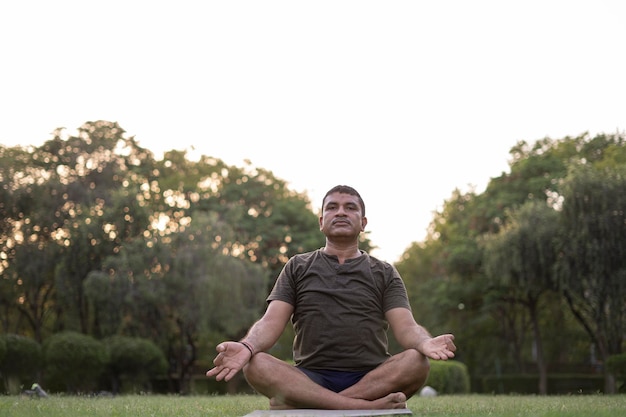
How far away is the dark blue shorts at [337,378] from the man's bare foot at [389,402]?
0.31 m

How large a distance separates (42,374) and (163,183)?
673 inches

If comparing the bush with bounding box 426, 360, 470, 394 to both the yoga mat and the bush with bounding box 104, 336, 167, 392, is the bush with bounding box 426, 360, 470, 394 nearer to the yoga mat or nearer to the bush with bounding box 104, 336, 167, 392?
the bush with bounding box 104, 336, 167, 392

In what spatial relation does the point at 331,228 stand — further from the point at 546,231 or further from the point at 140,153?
the point at 140,153

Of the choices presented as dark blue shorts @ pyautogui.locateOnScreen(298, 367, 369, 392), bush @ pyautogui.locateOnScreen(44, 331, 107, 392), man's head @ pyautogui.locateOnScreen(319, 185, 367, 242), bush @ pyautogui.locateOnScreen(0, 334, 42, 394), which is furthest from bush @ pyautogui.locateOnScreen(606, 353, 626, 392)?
dark blue shorts @ pyautogui.locateOnScreen(298, 367, 369, 392)

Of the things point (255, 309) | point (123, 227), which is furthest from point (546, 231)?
point (123, 227)

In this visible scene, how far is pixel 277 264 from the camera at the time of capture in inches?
1590

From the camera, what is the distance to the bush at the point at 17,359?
65.0 feet

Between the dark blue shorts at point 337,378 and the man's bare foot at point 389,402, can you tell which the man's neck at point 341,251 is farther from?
the man's bare foot at point 389,402

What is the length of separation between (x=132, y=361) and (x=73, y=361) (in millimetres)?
3076

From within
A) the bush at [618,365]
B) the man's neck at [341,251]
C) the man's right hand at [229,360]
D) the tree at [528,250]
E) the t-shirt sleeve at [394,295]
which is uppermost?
the tree at [528,250]

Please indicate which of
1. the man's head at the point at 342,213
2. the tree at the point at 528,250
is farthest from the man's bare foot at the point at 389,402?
the tree at the point at 528,250

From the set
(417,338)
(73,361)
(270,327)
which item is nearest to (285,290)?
(270,327)

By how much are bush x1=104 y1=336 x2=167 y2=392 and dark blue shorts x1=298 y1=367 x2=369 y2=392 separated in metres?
18.3

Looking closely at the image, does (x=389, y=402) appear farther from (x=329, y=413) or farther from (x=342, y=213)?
(x=342, y=213)
